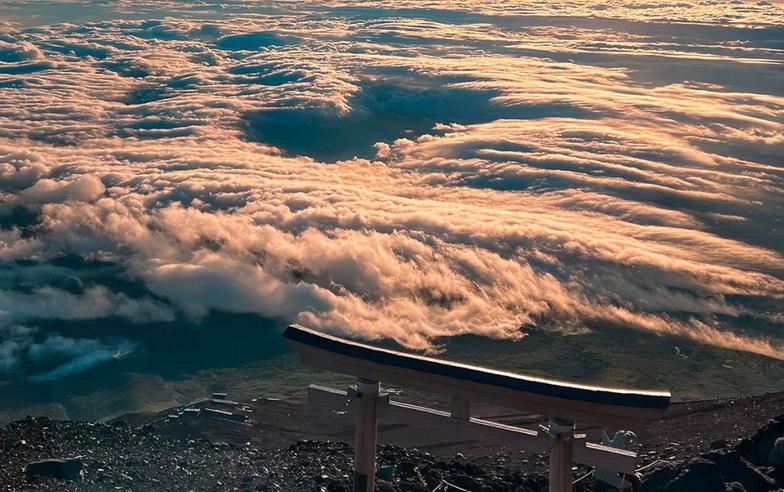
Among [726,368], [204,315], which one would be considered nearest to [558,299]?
[726,368]

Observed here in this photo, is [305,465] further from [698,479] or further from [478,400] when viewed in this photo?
[478,400]

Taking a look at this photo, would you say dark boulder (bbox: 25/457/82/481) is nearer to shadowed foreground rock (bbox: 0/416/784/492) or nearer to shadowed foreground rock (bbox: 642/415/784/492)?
shadowed foreground rock (bbox: 0/416/784/492)

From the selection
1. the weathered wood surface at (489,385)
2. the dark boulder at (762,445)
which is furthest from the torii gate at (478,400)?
the dark boulder at (762,445)

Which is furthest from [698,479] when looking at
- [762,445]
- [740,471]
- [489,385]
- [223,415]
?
[223,415]

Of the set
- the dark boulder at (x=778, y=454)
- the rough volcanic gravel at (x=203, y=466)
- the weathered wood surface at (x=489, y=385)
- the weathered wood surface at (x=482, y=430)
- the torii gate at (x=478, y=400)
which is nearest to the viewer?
the weathered wood surface at (x=489, y=385)

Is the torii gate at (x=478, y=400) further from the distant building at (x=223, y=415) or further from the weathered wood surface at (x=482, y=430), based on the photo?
the distant building at (x=223, y=415)

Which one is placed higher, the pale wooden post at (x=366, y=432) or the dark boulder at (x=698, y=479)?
the pale wooden post at (x=366, y=432)
